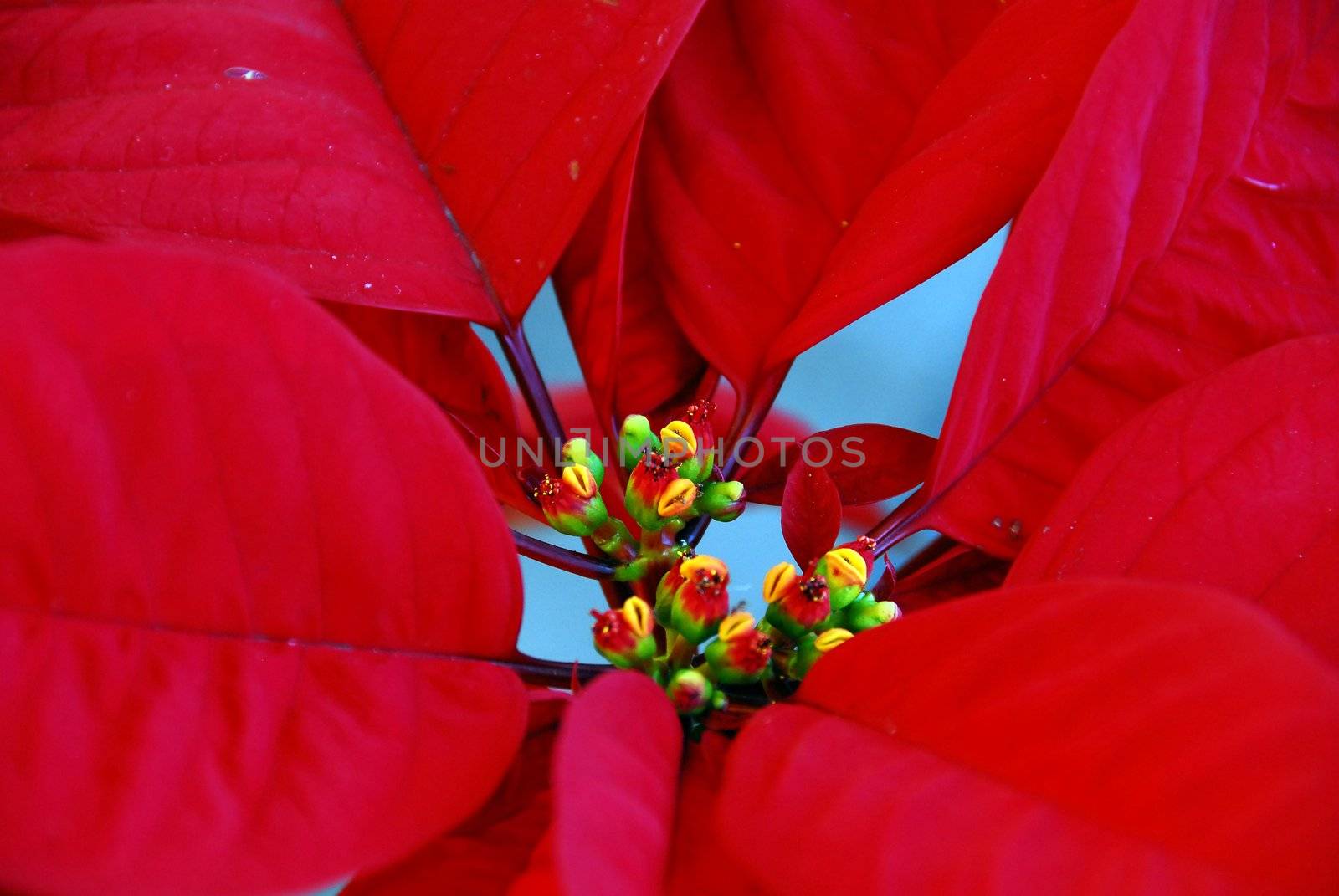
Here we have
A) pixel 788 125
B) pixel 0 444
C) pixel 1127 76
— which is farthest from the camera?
pixel 788 125

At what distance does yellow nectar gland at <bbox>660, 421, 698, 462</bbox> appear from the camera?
1.32 feet

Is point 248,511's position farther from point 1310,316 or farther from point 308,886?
point 1310,316

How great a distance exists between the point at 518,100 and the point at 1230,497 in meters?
0.32

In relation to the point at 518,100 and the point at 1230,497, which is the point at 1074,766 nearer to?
the point at 1230,497

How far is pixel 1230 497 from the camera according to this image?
1.04 ft

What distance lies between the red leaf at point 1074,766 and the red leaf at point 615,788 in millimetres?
21

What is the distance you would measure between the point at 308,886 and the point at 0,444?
0.44ft

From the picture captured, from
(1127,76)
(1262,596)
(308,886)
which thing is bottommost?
(308,886)

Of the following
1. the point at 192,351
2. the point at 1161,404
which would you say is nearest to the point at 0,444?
the point at 192,351

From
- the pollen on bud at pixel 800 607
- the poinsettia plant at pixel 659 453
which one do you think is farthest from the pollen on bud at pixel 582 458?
the pollen on bud at pixel 800 607

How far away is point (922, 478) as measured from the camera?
48cm

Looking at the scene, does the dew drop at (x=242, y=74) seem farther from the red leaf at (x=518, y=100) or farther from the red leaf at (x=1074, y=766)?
the red leaf at (x=1074, y=766)

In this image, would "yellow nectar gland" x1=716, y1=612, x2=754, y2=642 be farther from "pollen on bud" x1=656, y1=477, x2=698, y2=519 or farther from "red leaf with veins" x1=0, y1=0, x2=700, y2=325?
"red leaf with veins" x1=0, y1=0, x2=700, y2=325

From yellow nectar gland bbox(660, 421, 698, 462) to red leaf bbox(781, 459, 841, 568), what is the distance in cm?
5
